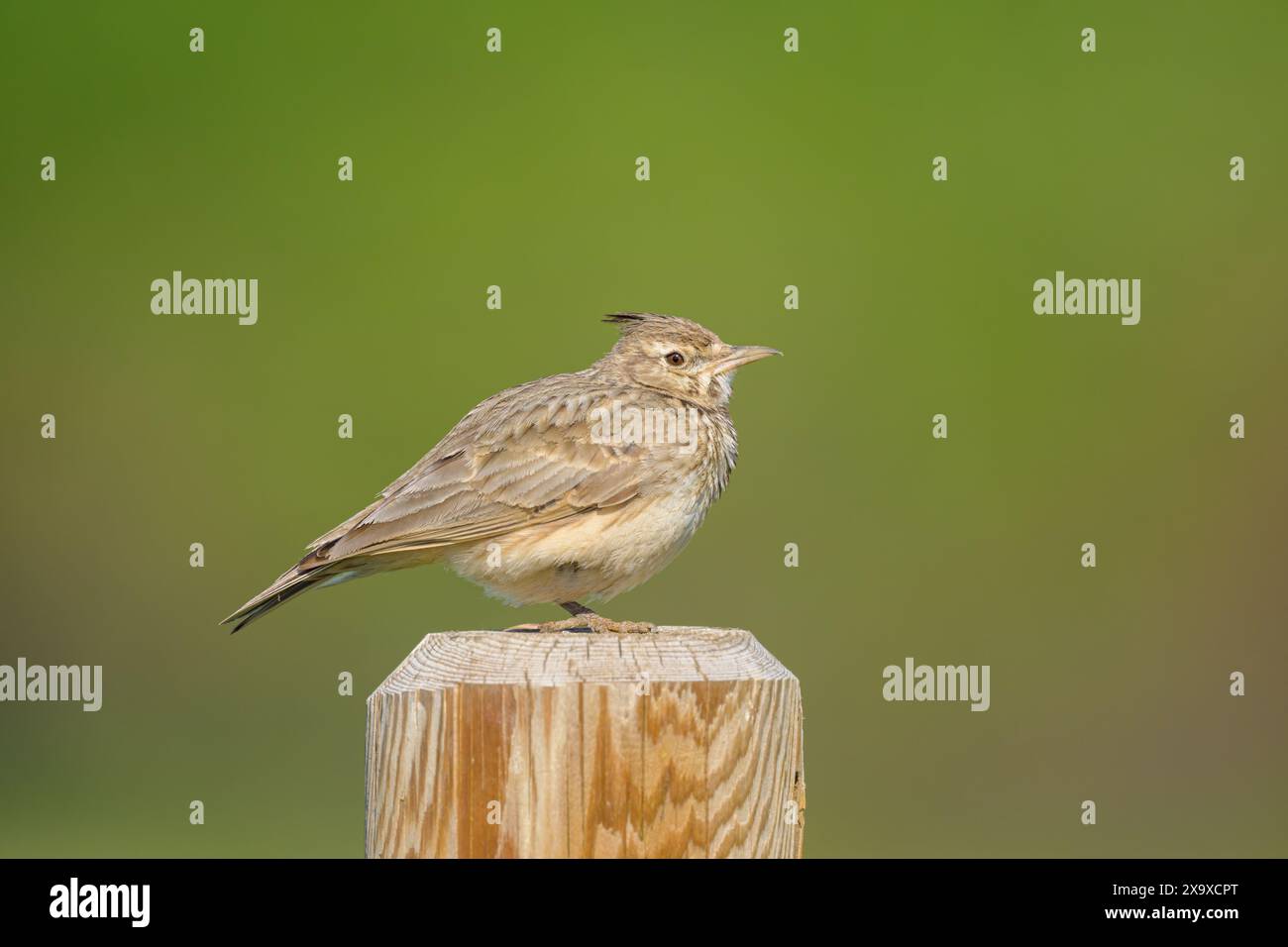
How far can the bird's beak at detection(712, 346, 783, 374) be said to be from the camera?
870 centimetres

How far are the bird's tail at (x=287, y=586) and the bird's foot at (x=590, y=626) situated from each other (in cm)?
103

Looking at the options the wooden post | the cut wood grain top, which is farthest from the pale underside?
→ the wooden post

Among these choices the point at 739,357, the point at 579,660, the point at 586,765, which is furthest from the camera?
the point at 739,357

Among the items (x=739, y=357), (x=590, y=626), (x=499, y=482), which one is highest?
(x=739, y=357)

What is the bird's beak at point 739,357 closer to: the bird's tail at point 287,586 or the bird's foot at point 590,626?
the bird's foot at point 590,626

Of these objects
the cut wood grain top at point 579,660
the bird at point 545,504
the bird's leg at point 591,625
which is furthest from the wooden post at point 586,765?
the bird at point 545,504

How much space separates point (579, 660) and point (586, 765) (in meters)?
0.39

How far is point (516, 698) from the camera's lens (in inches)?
173

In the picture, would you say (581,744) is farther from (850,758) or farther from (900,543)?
(900,543)

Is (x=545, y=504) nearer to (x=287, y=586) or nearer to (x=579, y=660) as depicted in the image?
(x=287, y=586)

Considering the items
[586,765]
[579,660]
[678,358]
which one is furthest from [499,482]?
[586,765]

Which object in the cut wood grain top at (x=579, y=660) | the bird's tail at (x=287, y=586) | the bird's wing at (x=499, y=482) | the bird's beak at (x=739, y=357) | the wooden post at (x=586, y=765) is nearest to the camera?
the wooden post at (x=586, y=765)

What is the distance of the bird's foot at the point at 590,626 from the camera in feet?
20.7

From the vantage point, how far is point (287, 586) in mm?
7102
